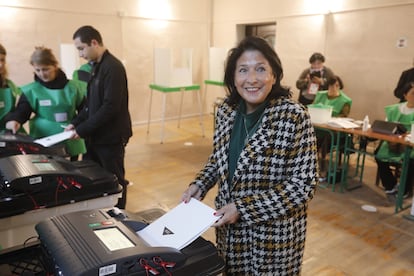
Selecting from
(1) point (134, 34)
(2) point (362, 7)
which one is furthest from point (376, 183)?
(1) point (134, 34)

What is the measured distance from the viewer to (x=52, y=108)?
2322mm

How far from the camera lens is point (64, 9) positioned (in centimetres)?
525

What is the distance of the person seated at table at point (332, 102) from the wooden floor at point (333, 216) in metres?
0.55

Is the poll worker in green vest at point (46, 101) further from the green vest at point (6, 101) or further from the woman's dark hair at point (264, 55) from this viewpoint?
the woman's dark hair at point (264, 55)

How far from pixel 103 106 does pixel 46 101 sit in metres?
0.47

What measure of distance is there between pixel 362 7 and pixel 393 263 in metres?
3.61

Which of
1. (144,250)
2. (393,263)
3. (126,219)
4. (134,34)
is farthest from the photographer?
(134,34)

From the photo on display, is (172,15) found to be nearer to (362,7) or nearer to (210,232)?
(362,7)

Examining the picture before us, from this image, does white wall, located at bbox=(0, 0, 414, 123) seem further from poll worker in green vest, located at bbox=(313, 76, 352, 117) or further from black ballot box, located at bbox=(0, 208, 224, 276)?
black ballot box, located at bbox=(0, 208, 224, 276)

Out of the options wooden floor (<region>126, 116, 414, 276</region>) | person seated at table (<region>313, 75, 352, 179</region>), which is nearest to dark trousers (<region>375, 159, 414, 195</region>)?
wooden floor (<region>126, 116, 414, 276</region>)

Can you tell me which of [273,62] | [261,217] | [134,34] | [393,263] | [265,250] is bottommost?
[393,263]

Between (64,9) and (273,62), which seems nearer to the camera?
Result: (273,62)

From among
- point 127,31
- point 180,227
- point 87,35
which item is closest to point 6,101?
point 87,35

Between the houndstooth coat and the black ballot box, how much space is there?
0.72 feet
